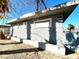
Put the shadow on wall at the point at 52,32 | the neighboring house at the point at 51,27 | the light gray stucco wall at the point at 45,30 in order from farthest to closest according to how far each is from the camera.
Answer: the shadow on wall at the point at 52,32
the light gray stucco wall at the point at 45,30
the neighboring house at the point at 51,27

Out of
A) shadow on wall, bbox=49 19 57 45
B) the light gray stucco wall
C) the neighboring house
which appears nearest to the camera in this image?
the neighboring house

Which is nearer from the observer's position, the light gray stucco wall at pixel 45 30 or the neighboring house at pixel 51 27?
the neighboring house at pixel 51 27

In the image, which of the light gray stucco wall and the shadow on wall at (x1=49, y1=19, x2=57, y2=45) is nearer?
the light gray stucco wall

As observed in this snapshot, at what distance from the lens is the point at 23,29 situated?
21297 millimetres

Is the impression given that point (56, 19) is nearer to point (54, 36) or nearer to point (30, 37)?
point (54, 36)

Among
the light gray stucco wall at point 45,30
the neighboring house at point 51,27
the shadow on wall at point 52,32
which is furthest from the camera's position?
the shadow on wall at point 52,32

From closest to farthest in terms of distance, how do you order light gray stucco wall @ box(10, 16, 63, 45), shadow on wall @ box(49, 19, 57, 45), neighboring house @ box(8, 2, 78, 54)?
neighboring house @ box(8, 2, 78, 54)
light gray stucco wall @ box(10, 16, 63, 45)
shadow on wall @ box(49, 19, 57, 45)

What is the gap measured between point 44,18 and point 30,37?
439cm

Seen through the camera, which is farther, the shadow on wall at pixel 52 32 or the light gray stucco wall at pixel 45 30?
the shadow on wall at pixel 52 32

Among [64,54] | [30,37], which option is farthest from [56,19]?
[30,37]

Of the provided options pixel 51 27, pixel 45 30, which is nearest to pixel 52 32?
pixel 51 27

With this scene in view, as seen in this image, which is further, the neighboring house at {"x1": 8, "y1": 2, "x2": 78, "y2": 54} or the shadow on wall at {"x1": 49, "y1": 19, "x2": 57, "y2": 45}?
the shadow on wall at {"x1": 49, "y1": 19, "x2": 57, "y2": 45}

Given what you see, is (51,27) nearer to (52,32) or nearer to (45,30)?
(52,32)

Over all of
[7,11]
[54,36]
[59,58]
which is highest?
[7,11]
